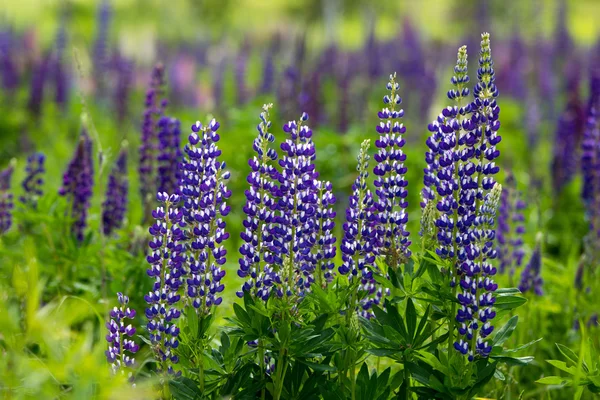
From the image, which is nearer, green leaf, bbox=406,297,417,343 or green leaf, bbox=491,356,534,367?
green leaf, bbox=491,356,534,367

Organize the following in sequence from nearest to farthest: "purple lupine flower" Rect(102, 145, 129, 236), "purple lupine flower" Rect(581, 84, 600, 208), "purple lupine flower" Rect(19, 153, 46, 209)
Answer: "purple lupine flower" Rect(19, 153, 46, 209)
"purple lupine flower" Rect(102, 145, 129, 236)
"purple lupine flower" Rect(581, 84, 600, 208)

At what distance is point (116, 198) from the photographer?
14.4ft

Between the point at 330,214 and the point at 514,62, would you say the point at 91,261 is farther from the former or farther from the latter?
the point at 514,62

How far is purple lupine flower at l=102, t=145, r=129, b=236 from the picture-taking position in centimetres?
436

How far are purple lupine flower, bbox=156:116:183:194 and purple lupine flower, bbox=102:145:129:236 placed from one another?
0.43 m

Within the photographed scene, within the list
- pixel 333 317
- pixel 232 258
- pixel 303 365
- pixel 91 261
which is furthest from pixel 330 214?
pixel 232 258

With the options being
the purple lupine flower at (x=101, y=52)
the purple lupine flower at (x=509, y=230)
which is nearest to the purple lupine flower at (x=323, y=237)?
the purple lupine flower at (x=509, y=230)

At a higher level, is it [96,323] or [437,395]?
[437,395]

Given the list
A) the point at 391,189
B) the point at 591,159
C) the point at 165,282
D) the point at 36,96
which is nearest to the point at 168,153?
the point at 165,282

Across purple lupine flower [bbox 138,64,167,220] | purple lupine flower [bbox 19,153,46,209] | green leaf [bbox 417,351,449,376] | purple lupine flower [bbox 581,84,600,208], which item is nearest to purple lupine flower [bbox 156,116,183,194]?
purple lupine flower [bbox 138,64,167,220]

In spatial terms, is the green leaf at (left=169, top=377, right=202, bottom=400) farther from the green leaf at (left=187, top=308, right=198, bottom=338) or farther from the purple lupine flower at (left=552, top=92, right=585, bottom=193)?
the purple lupine flower at (left=552, top=92, right=585, bottom=193)

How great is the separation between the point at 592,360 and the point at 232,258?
3.11 meters

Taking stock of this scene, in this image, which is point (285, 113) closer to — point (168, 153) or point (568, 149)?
point (568, 149)

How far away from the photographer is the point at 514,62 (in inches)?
456
